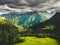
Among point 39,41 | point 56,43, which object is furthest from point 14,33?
point 56,43

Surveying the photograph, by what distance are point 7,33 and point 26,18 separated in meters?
1.27

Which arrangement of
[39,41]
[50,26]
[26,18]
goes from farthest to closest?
1. [26,18]
2. [50,26]
3. [39,41]

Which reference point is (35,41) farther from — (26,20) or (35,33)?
(26,20)

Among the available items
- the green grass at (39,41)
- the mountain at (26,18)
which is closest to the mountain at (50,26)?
the mountain at (26,18)

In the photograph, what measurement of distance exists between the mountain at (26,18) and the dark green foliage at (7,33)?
0.96ft

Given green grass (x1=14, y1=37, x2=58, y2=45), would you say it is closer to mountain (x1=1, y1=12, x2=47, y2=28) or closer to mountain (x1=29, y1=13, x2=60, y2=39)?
mountain (x1=29, y1=13, x2=60, y2=39)

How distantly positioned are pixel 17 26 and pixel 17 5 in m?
1.10

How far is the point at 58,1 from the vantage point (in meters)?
13.1

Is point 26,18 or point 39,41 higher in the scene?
point 26,18

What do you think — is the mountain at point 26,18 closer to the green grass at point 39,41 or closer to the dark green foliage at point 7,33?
the dark green foliage at point 7,33

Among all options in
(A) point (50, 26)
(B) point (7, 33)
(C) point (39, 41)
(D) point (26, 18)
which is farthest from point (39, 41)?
(B) point (7, 33)

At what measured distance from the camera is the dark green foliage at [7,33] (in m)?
12.6

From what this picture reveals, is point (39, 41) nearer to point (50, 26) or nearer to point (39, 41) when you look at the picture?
point (39, 41)

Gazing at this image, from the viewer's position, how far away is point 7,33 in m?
12.9
